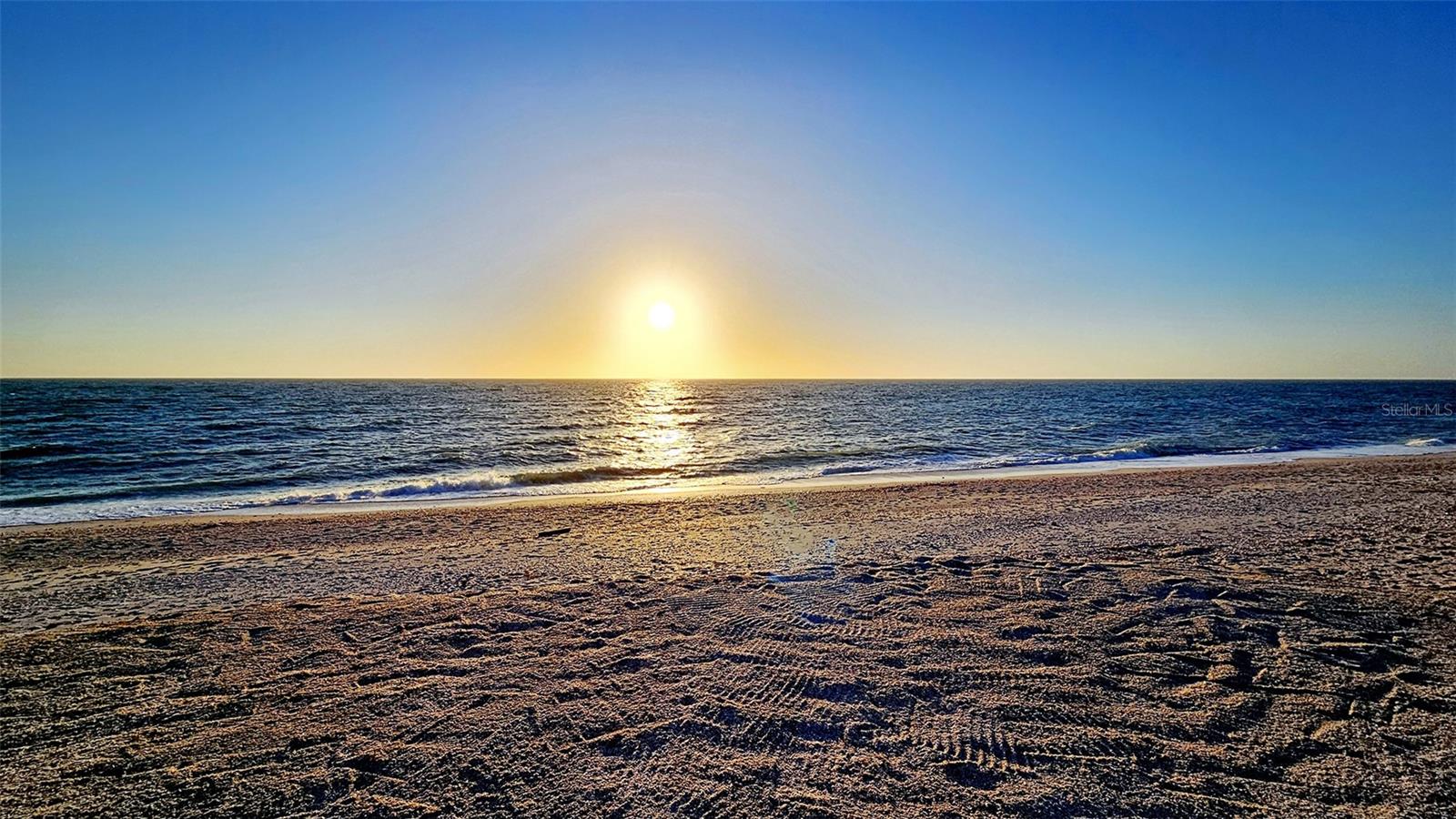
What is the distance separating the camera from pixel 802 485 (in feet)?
56.4

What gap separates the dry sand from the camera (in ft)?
12.2

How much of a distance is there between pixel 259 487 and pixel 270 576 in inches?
445

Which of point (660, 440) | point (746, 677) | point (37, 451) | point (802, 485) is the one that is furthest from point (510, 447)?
point (746, 677)

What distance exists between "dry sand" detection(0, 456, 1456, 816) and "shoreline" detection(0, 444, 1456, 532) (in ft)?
12.9

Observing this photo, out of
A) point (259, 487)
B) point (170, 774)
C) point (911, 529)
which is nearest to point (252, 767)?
point (170, 774)

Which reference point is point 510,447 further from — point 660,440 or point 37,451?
point 37,451

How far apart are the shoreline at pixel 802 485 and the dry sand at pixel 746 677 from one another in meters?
3.92

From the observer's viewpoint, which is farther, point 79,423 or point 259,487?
point 79,423

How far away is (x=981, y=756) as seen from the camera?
3.95 m

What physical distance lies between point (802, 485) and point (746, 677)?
484 inches

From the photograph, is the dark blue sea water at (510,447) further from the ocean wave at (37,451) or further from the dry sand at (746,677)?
the dry sand at (746,677)

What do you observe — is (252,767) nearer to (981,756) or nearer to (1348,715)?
(981,756)

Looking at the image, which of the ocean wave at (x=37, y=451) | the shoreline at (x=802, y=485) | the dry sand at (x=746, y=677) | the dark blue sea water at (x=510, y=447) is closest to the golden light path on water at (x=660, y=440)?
the dark blue sea water at (x=510, y=447)

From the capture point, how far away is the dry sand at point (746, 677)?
3713mm
